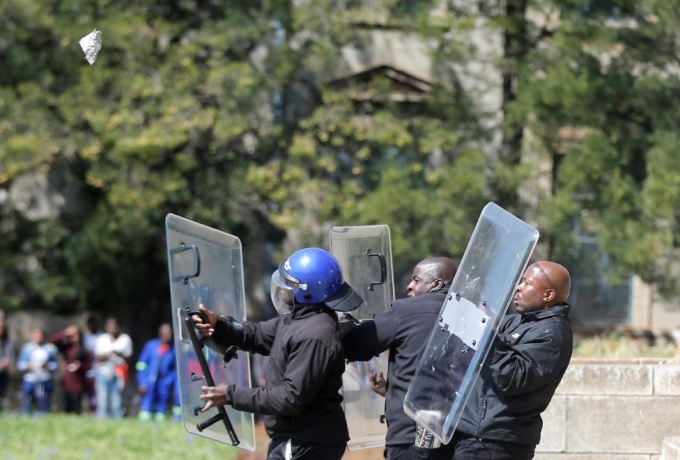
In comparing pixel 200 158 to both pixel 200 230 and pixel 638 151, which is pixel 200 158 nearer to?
pixel 638 151

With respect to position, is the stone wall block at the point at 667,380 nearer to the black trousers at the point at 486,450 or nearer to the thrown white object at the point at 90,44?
the black trousers at the point at 486,450

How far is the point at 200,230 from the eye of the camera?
570 centimetres

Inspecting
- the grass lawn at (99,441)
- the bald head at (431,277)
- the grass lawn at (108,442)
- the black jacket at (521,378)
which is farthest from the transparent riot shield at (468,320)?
the grass lawn at (99,441)

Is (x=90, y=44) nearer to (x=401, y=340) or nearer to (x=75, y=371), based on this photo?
(x=401, y=340)

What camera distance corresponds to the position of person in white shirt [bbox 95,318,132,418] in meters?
14.6

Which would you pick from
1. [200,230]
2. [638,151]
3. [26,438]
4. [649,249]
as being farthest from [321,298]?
[638,151]

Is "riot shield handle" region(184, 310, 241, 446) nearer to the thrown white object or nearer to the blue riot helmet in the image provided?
the blue riot helmet

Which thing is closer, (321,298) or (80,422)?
(321,298)

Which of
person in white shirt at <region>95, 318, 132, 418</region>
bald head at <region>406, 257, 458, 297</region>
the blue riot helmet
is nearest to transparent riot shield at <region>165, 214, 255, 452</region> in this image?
the blue riot helmet

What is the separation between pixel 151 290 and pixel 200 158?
2.80 metres

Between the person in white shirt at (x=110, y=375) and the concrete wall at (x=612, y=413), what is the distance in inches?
331

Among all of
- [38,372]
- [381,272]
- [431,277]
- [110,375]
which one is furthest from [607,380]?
[38,372]

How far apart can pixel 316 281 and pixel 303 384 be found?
1.66 feet

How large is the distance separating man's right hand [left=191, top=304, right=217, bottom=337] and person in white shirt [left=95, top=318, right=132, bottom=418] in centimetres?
943
